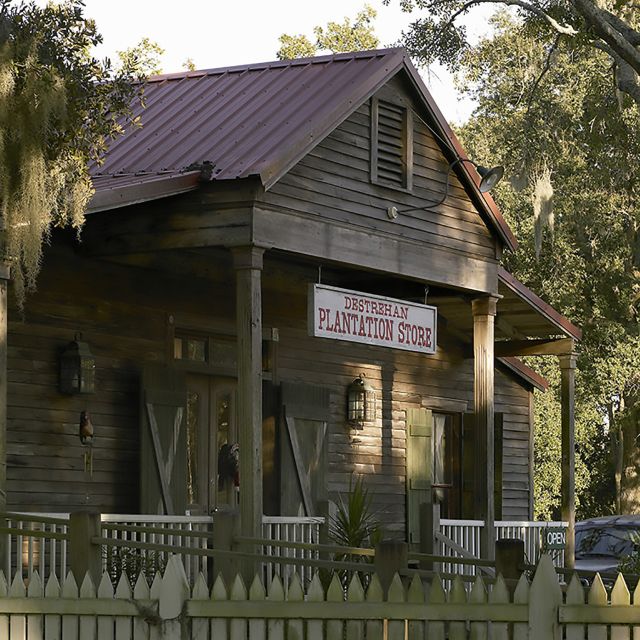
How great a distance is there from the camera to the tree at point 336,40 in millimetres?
44375

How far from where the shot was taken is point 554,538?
18.2 m

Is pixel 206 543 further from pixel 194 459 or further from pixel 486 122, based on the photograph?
pixel 486 122

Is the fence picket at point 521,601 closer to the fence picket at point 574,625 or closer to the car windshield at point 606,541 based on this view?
the fence picket at point 574,625

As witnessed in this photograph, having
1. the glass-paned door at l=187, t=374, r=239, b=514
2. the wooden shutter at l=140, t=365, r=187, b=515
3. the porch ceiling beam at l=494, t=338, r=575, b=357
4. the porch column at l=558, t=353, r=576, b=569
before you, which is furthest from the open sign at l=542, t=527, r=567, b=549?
the wooden shutter at l=140, t=365, r=187, b=515

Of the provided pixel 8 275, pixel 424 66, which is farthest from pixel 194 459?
pixel 424 66

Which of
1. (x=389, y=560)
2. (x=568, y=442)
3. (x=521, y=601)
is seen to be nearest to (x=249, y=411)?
(x=389, y=560)

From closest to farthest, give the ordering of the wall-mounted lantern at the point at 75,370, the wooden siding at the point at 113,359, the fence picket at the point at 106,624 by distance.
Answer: the fence picket at the point at 106,624, the wooden siding at the point at 113,359, the wall-mounted lantern at the point at 75,370

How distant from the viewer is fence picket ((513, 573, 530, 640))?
759cm

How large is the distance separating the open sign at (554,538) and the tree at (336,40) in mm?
27648

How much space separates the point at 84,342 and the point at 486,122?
78.8 ft

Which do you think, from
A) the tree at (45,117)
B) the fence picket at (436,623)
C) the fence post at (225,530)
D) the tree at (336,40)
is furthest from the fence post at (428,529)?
the tree at (336,40)

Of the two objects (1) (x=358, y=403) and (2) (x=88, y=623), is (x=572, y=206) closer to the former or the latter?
(1) (x=358, y=403)

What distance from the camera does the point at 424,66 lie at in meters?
24.1

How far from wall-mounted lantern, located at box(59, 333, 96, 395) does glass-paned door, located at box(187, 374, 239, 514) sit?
1.93m
